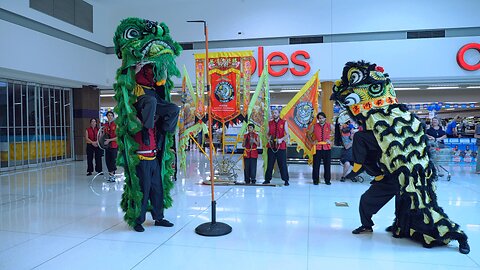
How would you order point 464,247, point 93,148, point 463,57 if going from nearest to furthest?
point 464,247
point 93,148
point 463,57

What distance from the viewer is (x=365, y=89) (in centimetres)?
349

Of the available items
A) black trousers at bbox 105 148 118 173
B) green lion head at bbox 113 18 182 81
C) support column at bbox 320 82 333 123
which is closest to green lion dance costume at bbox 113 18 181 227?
green lion head at bbox 113 18 182 81

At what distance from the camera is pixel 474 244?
3.35 metres

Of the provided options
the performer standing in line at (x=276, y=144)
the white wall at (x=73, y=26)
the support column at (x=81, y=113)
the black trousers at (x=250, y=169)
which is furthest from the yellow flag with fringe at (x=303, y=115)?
the support column at (x=81, y=113)

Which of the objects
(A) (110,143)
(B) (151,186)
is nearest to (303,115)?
(B) (151,186)

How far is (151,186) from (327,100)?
7908mm

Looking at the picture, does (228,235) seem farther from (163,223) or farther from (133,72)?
(133,72)

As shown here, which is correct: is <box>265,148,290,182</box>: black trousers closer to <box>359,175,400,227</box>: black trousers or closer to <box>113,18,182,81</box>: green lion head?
<box>359,175,400,227</box>: black trousers

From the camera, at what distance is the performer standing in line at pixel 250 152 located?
6.84 m

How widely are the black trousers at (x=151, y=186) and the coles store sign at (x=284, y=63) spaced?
6.90 metres

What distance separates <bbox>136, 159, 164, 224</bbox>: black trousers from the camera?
148 inches

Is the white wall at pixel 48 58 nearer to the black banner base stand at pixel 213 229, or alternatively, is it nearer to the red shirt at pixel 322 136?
the black banner base stand at pixel 213 229

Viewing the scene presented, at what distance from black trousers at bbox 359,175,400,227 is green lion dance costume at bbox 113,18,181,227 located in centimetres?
242

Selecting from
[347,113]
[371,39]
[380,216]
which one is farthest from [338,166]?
[347,113]
